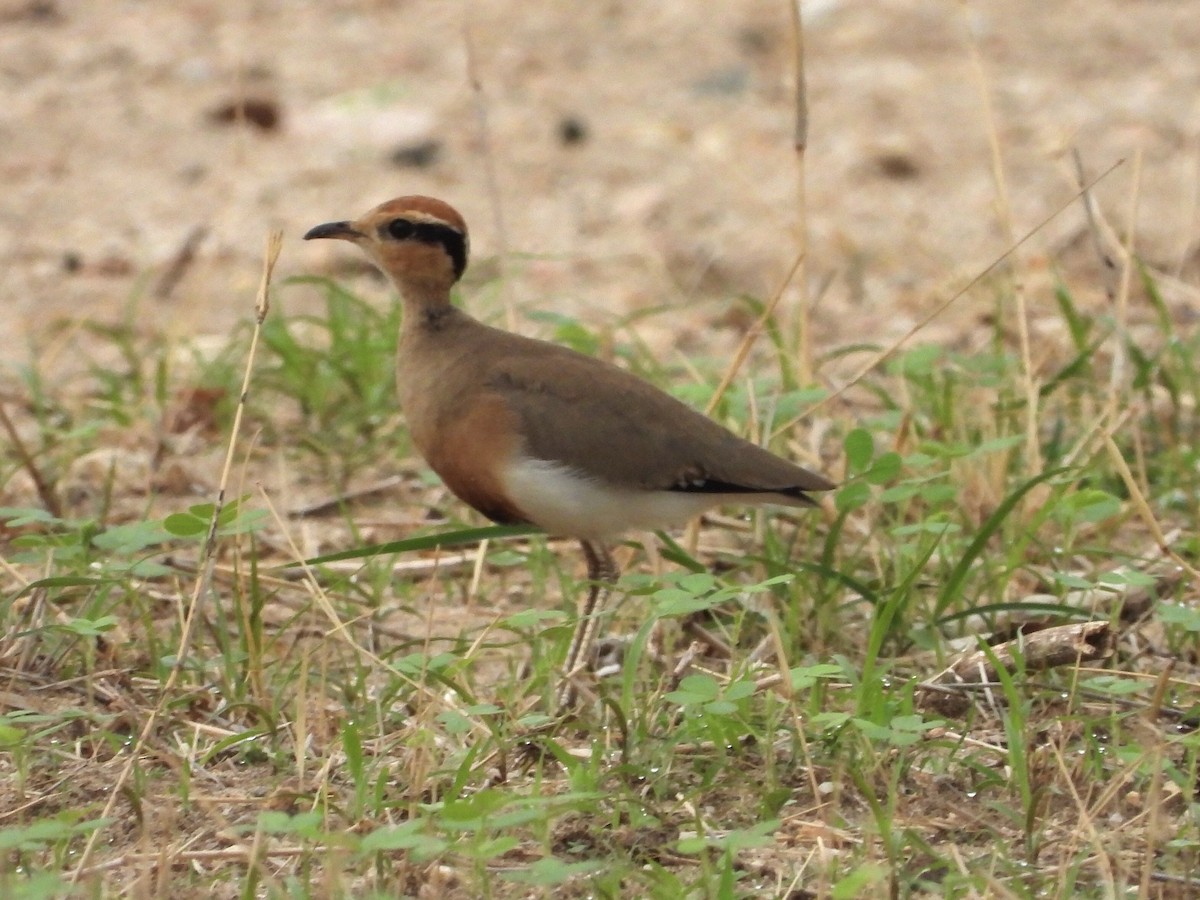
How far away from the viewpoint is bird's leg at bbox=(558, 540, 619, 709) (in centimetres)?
384

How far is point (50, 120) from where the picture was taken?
8227 millimetres

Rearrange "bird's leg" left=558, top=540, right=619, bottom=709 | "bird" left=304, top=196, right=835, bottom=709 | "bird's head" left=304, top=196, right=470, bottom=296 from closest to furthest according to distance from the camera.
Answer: "bird's leg" left=558, top=540, right=619, bottom=709
"bird" left=304, top=196, right=835, bottom=709
"bird's head" left=304, top=196, right=470, bottom=296

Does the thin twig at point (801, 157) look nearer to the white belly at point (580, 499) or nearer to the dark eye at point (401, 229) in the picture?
the white belly at point (580, 499)

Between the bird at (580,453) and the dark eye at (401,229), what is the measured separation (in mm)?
404

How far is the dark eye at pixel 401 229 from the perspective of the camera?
464 centimetres

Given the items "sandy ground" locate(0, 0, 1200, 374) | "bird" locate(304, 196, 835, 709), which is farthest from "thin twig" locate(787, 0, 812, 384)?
"sandy ground" locate(0, 0, 1200, 374)

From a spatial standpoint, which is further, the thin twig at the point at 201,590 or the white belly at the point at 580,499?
the white belly at the point at 580,499

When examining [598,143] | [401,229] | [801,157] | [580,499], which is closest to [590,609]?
[580,499]

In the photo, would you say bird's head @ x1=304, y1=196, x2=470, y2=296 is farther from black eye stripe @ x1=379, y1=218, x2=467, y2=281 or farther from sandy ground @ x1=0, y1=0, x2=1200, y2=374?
sandy ground @ x1=0, y1=0, x2=1200, y2=374

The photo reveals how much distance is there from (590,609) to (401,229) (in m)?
1.09

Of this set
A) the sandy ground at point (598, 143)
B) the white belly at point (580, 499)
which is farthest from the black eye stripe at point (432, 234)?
the sandy ground at point (598, 143)

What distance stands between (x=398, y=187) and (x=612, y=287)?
1234 millimetres

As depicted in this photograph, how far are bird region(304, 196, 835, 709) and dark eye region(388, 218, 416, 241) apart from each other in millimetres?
404

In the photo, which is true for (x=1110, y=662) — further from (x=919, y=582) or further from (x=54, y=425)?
(x=54, y=425)
